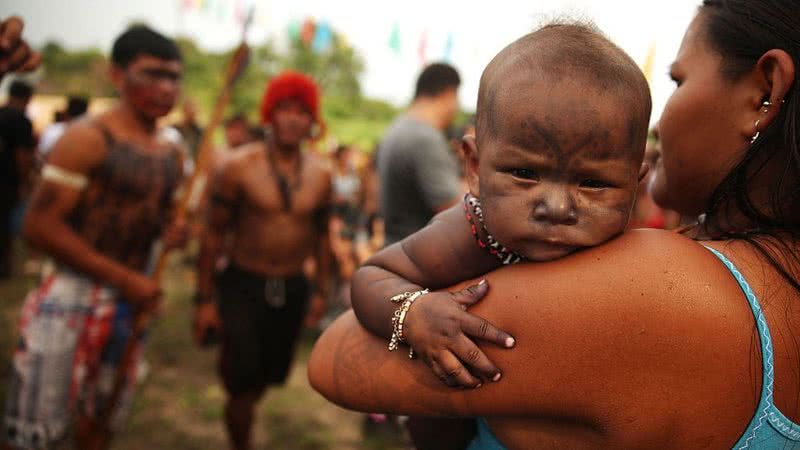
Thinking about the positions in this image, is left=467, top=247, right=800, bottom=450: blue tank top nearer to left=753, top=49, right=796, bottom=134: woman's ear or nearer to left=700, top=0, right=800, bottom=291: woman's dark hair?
left=700, top=0, right=800, bottom=291: woman's dark hair

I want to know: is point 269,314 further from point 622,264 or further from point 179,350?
point 622,264

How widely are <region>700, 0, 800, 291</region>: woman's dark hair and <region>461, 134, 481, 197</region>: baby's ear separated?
1.87ft

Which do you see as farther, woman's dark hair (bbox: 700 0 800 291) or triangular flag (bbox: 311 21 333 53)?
triangular flag (bbox: 311 21 333 53)

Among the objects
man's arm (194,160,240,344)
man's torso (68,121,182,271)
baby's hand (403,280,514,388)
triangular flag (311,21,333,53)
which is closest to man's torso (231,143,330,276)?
man's arm (194,160,240,344)

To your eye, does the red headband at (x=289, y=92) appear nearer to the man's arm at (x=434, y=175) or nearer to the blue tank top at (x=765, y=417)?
the man's arm at (x=434, y=175)

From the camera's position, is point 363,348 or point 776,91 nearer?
point 776,91

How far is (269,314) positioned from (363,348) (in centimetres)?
330

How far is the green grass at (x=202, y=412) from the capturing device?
15.7 ft

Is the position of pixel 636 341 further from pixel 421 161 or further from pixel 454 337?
pixel 421 161

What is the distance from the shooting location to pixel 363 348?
1.40 m

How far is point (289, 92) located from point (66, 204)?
2.01 m

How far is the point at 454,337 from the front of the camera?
1.15 m

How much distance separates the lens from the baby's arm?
3.77ft

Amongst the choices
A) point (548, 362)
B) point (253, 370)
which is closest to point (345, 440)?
point (253, 370)
